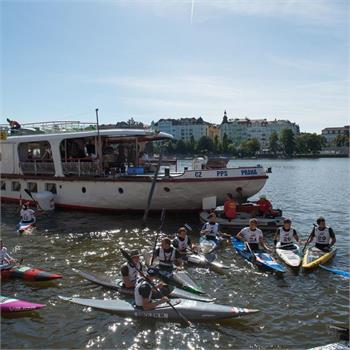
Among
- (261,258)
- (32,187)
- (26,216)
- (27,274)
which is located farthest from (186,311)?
(32,187)

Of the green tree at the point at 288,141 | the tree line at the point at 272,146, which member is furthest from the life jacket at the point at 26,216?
the green tree at the point at 288,141

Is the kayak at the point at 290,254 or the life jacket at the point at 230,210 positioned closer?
the kayak at the point at 290,254

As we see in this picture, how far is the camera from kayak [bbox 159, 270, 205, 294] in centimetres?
1100

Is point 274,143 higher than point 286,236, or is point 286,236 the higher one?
point 274,143

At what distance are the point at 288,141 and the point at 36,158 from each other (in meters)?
129

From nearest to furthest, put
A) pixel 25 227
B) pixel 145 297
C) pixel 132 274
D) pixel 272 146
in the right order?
pixel 145 297 → pixel 132 274 → pixel 25 227 → pixel 272 146

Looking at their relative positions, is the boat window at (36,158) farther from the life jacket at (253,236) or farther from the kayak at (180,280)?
the kayak at (180,280)

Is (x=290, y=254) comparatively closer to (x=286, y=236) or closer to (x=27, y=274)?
(x=286, y=236)

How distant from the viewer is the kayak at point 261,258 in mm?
12648

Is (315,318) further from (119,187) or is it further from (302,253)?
(119,187)

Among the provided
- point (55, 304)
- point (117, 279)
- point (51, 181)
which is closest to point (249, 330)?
point (117, 279)

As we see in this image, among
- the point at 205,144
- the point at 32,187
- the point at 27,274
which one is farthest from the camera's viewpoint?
the point at 205,144

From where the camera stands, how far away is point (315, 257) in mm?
13664

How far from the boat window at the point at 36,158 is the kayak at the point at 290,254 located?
625 inches
